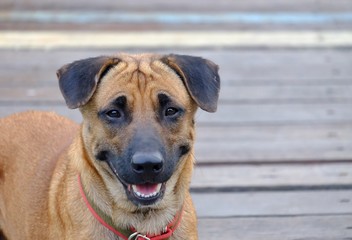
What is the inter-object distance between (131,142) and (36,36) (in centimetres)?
385

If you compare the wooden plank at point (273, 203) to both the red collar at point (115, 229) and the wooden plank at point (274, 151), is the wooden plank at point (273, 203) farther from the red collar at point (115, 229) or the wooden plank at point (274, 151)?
the red collar at point (115, 229)

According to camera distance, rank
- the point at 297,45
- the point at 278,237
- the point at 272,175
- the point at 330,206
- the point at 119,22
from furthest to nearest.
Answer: the point at 119,22, the point at 297,45, the point at 272,175, the point at 330,206, the point at 278,237

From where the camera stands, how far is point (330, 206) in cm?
468

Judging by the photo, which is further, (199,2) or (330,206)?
(199,2)

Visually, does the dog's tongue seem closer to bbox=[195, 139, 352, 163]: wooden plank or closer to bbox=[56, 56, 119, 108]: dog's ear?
bbox=[56, 56, 119, 108]: dog's ear

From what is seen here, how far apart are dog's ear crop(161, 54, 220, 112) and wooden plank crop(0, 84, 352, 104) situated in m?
2.22

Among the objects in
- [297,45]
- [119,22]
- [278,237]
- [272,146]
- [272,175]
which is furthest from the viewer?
[119,22]

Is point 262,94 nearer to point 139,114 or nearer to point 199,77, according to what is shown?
point 199,77

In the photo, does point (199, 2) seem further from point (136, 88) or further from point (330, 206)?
point (136, 88)

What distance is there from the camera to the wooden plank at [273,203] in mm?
4617

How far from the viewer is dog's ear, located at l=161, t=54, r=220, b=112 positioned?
3623mm

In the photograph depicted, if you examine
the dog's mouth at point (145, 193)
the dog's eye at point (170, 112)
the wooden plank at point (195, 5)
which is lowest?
the wooden plank at point (195, 5)

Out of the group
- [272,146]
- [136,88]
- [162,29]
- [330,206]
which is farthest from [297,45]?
[136,88]

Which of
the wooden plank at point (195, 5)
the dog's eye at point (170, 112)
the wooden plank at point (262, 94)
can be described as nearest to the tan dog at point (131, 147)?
the dog's eye at point (170, 112)
